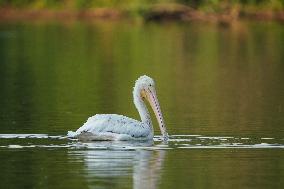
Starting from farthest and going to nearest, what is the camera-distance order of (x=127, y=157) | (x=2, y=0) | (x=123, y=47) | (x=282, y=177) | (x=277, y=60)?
→ (x=2, y=0) < (x=123, y=47) < (x=277, y=60) < (x=127, y=157) < (x=282, y=177)

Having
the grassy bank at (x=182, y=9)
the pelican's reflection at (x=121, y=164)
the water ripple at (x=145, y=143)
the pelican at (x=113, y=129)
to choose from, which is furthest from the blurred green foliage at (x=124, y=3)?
the pelican's reflection at (x=121, y=164)

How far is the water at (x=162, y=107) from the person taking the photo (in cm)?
1555

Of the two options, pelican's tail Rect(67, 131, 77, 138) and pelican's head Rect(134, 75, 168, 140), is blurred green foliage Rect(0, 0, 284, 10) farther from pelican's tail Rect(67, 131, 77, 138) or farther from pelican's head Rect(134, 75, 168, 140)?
pelican's tail Rect(67, 131, 77, 138)

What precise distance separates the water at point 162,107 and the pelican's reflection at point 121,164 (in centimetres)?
1

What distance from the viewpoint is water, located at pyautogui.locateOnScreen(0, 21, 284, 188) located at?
1555 centimetres

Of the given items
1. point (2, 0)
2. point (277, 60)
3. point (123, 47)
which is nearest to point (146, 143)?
point (277, 60)

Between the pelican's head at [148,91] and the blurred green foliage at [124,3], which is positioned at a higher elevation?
the blurred green foliage at [124,3]

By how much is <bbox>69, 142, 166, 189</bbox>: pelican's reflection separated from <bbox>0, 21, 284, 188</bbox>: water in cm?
1

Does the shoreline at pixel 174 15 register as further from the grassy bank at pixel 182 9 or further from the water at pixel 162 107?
the water at pixel 162 107

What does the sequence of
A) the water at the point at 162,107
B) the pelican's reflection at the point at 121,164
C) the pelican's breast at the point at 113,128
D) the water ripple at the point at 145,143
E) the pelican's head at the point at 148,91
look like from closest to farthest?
the pelican's reflection at the point at 121,164, the water at the point at 162,107, the water ripple at the point at 145,143, the pelican's breast at the point at 113,128, the pelican's head at the point at 148,91

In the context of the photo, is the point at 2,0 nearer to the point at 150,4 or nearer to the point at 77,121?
the point at 150,4

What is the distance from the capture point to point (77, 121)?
21781mm

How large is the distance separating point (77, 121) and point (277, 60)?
19.5 metres

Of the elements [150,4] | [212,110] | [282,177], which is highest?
[150,4]
